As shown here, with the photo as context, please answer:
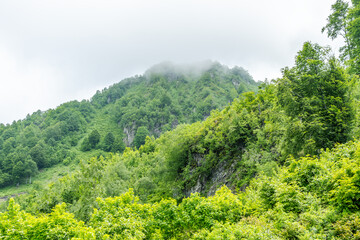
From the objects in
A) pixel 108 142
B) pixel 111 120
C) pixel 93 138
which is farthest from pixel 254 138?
pixel 111 120

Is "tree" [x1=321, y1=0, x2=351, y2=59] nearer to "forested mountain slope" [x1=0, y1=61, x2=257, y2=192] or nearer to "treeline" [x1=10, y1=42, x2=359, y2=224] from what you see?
"treeline" [x1=10, y1=42, x2=359, y2=224]

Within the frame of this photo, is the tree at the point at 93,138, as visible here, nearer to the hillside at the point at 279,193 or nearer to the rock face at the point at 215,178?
the hillside at the point at 279,193

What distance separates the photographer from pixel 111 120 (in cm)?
16150

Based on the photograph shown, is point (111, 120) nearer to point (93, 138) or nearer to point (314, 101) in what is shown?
point (93, 138)

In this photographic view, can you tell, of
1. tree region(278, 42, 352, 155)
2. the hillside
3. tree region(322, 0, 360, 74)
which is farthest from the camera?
tree region(322, 0, 360, 74)

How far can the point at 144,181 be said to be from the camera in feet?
129

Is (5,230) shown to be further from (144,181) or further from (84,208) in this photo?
(144,181)

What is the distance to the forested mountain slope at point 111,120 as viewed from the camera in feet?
395

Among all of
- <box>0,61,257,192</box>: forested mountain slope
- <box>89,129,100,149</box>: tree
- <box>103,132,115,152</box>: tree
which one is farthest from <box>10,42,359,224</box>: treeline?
<box>89,129,100,149</box>: tree

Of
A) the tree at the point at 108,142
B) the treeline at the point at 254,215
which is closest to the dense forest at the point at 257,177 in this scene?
the treeline at the point at 254,215

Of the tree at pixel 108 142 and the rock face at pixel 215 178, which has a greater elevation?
the tree at pixel 108 142

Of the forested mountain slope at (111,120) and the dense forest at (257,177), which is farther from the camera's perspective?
the forested mountain slope at (111,120)

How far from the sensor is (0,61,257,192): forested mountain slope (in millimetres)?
120375

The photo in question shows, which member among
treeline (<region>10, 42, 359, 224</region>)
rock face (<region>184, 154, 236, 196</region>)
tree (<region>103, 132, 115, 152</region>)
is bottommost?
rock face (<region>184, 154, 236, 196</region>)
